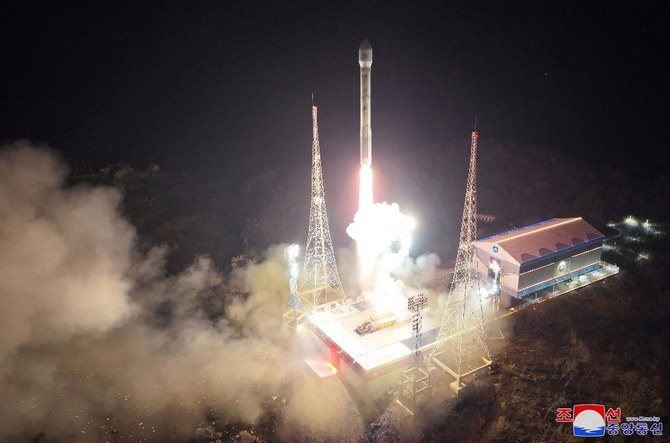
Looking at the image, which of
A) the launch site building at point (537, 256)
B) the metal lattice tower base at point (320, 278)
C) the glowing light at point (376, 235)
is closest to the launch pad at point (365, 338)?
the metal lattice tower base at point (320, 278)

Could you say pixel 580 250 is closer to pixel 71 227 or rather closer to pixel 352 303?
pixel 352 303

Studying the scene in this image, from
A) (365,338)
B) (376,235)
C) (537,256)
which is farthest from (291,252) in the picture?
(537,256)

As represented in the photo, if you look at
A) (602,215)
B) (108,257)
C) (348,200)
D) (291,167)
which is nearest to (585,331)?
(602,215)

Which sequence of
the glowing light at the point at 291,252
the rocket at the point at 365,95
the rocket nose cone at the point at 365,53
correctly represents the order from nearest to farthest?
the glowing light at the point at 291,252 < the rocket nose cone at the point at 365,53 < the rocket at the point at 365,95

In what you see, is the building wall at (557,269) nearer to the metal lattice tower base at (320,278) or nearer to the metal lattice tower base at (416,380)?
the metal lattice tower base at (416,380)

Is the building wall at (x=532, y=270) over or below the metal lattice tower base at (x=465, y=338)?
over

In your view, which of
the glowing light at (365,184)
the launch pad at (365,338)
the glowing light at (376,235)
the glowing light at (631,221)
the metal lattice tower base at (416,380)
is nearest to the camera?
the metal lattice tower base at (416,380)

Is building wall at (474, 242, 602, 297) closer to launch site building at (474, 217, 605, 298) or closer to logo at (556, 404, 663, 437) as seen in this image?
launch site building at (474, 217, 605, 298)
